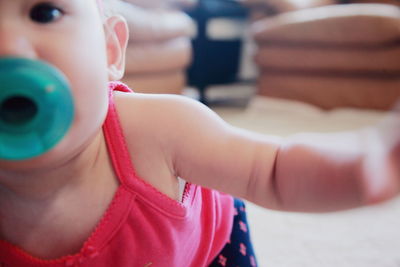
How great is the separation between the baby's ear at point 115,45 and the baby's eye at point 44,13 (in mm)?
121

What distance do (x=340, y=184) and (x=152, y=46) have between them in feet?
4.53

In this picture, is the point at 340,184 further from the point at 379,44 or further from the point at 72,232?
the point at 379,44

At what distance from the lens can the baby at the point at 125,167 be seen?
14.1 inches

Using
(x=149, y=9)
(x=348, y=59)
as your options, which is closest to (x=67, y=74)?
(x=149, y=9)

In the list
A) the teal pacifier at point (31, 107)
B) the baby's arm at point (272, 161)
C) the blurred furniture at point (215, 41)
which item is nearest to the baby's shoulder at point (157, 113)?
the baby's arm at point (272, 161)

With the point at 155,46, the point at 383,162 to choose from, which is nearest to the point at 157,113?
the point at 383,162

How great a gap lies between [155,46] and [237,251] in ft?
3.88

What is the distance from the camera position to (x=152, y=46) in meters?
1.66

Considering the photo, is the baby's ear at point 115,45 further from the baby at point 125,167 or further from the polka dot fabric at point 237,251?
the polka dot fabric at point 237,251

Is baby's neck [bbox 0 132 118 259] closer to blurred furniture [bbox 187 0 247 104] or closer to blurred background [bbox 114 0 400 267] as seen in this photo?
blurred background [bbox 114 0 400 267]

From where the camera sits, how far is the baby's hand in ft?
1.07

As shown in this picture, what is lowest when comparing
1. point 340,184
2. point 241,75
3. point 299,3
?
point 241,75

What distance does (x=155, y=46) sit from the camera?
167cm

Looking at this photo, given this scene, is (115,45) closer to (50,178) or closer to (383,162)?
(50,178)
